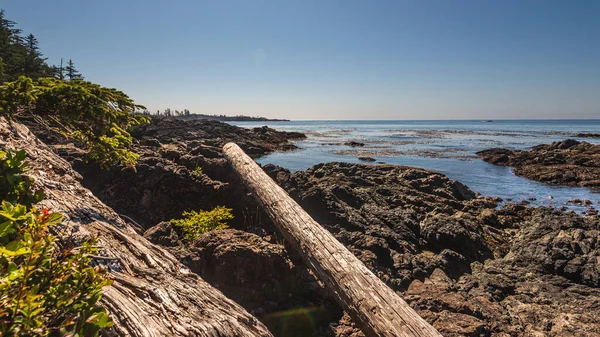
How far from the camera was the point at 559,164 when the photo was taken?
Result: 21.8 m

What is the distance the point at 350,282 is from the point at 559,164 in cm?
2580

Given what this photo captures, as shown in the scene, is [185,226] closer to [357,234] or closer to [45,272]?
[357,234]

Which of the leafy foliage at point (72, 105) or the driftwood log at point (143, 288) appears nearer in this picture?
the driftwood log at point (143, 288)

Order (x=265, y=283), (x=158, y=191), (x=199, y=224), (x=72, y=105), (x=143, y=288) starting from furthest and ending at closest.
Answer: (x=158, y=191) < (x=199, y=224) < (x=265, y=283) < (x=72, y=105) < (x=143, y=288)

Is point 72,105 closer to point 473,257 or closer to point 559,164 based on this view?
point 473,257

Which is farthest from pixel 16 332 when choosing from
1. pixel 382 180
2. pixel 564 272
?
pixel 382 180

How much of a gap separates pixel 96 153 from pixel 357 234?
16.9 feet

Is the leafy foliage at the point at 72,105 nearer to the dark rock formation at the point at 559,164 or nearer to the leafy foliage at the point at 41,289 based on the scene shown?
the leafy foliage at the point at 41,289

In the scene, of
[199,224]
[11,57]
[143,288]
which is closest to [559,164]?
[199,224]

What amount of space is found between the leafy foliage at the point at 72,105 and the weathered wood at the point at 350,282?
308 cm

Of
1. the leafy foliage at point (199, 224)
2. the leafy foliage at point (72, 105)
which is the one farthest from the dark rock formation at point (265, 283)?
the leafy foliage at point (72, 105)

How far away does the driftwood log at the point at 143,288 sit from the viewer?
206 cm

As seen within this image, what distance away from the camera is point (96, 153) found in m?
4.73

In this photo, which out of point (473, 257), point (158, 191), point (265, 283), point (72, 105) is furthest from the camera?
point (158, 191)
